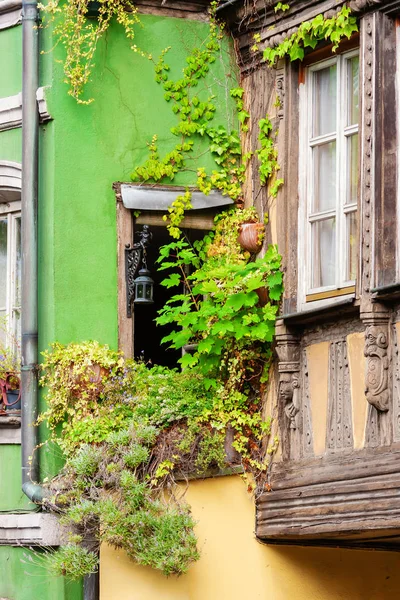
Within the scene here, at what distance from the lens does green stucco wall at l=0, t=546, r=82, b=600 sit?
11508 millimetres

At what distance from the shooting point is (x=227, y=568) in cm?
1132

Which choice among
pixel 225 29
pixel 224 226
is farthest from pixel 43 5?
pixel 224 226

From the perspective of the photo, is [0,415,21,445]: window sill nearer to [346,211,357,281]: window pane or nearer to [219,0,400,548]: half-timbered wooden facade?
[219,0,400,548]: half-timbered wooden facade

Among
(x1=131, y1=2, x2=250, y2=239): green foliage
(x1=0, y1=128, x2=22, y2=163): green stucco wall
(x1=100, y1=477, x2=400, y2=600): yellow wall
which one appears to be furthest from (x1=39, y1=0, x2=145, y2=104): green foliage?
(x1=100, y1=477, x2=400, y2=600): yellow wall

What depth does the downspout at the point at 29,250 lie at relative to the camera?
11.6 m

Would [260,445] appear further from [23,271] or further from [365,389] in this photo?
[23,271]

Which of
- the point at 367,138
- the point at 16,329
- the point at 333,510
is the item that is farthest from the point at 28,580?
the point at 367,138

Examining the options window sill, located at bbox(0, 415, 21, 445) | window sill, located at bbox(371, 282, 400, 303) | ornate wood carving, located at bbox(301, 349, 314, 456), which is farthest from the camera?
window sill, located at bbox(0, 415, 21, 445)

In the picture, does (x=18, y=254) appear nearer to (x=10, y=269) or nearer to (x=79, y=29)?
(x=10, y=269)

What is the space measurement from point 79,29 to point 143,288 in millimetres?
2123

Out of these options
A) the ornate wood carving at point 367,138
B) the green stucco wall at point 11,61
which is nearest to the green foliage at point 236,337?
the ornate wood carving at point 367,138

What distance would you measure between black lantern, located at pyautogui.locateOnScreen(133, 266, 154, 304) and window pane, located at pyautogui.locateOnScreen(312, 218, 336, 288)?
139cm

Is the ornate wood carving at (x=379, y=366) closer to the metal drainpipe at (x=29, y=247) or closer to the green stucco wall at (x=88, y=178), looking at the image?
the green stucco wall at (x=88, y=178)

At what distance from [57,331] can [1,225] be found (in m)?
A: 1.69
